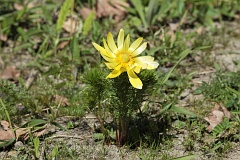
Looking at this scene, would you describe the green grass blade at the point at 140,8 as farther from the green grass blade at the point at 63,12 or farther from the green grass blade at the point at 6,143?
the green grass blade at the point at 6,143

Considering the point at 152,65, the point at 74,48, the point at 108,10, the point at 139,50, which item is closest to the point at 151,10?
the point at 108,10

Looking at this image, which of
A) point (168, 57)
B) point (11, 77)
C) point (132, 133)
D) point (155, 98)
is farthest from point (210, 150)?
point (11, 77)

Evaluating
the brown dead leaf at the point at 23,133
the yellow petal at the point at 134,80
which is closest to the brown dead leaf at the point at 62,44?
the brown dead leaf at the point at 23,133

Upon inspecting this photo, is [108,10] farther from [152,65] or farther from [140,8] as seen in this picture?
[152,65]

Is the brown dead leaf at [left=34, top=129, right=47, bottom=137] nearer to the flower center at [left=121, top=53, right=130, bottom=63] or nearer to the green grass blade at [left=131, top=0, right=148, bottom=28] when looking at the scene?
the flower center at [left=121, top=53, right=130, bottom=63]

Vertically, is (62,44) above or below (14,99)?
above

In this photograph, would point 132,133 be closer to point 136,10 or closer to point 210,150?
point 210,150

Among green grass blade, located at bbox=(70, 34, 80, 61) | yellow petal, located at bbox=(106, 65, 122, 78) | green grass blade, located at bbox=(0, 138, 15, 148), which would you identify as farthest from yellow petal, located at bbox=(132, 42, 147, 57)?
green grass blade, located at bbox=(70, 34, 80, 61)
